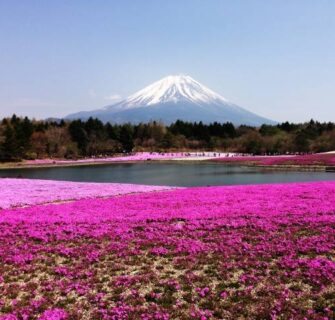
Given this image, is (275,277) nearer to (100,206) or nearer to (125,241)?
(125,241)

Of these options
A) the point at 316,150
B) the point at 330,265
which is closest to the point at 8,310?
the point at 330,265

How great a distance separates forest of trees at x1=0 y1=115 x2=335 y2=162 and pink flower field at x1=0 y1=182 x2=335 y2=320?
8593 centimetres

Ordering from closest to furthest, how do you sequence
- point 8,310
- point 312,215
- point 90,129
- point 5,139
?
point 8,310 < point 312,215 < point 5,139 < point 90,129

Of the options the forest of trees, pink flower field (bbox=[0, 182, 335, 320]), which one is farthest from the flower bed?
the forest of trees

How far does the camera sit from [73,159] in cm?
10675

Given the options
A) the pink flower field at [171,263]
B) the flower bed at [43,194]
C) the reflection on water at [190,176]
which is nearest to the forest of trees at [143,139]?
the reflection on water at [190,176]

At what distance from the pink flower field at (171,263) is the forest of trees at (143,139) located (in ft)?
282

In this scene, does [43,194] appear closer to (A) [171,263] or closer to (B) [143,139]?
(A) [171,263]

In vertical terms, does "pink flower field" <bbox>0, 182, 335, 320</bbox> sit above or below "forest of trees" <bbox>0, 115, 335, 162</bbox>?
below

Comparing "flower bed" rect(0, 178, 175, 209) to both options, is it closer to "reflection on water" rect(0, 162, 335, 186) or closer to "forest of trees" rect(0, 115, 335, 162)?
"reflection on water" rect(0, 162, 335, 186)

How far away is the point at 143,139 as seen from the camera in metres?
147

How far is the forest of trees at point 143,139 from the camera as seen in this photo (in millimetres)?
103081

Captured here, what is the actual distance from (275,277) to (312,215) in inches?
354

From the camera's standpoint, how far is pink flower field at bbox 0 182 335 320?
31.9 ft
